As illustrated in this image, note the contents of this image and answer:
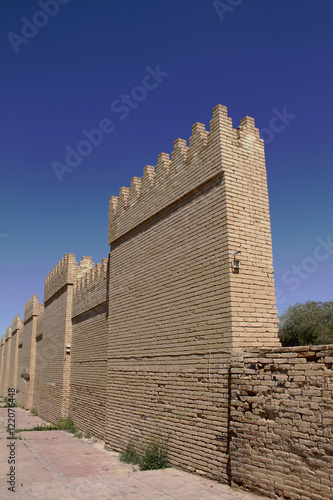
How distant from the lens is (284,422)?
16.6 ft

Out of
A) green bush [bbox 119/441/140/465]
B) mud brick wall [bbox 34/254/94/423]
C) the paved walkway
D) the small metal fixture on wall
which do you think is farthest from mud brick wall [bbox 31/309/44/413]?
the small metal fixture on wall

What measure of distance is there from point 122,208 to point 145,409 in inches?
199

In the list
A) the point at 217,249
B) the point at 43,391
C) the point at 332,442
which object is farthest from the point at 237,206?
the point at 43,391

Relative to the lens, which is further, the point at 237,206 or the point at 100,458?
the point at 100,458

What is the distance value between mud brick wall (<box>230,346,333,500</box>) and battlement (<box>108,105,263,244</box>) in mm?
3332

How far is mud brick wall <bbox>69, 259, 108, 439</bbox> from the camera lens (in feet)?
38.9

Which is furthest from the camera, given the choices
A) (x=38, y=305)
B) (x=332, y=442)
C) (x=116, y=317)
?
(x=38, y=305)

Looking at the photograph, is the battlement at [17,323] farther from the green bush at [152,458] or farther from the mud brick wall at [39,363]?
the green bush at [152,458]

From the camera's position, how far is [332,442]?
444cm

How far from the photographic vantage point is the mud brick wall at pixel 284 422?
4.57 metres

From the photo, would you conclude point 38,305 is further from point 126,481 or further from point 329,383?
point 329,383

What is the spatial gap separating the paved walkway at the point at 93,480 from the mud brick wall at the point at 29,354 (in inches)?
525

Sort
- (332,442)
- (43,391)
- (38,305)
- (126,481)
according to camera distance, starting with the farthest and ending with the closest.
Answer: (38,305) < (43,391) < (126,481) < (332,442)

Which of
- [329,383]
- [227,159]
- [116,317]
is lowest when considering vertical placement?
[329,383]
